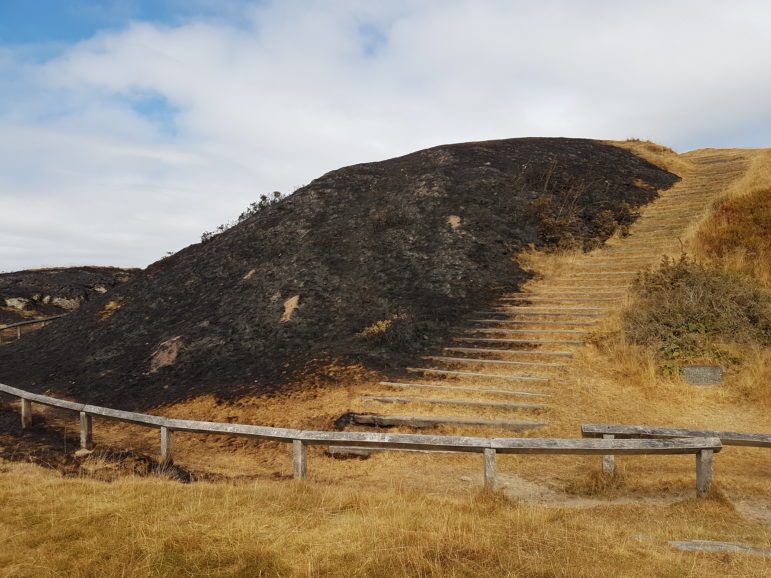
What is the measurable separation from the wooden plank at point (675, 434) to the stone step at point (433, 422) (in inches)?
71.5

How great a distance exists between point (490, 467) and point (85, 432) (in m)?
7.69

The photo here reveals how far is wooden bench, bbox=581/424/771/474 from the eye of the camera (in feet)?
21.5

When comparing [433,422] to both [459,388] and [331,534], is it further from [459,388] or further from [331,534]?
[331,534]

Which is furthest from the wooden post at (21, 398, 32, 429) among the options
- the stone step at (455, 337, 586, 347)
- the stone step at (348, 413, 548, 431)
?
the stone step at (455, 337, 586, 347)

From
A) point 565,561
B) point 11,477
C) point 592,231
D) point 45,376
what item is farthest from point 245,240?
point 565,561

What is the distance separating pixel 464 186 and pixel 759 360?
43.6 feet

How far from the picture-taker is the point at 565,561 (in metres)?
3.81

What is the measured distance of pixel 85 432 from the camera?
371 inches

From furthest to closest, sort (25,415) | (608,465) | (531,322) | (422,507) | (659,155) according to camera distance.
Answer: (659,155)
(531,322)
(25,415)
(608,465)
(422,507)

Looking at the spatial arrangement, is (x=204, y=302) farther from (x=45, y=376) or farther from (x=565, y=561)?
(x=565, y=561)

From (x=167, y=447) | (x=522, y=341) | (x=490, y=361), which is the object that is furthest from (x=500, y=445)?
(x=522, y=341)

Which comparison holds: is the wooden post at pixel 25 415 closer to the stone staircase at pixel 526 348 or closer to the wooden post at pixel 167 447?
the wooden post at pixel 167 447

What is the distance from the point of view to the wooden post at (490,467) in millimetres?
6070

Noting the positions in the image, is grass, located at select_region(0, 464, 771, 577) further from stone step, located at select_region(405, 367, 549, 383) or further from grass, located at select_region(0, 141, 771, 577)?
stone step, located at select_region(405, 367, 549, 383)
